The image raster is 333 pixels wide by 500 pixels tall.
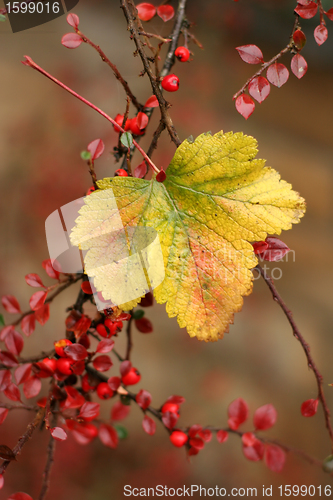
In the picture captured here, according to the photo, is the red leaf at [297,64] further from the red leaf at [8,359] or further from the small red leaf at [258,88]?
the red leaf at [8,359]

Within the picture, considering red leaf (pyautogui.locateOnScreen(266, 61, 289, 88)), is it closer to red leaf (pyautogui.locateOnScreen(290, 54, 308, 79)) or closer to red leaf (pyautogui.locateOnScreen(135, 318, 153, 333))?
red leaf (pyautogui.locateOnScreen(290, 54, 308, 79))

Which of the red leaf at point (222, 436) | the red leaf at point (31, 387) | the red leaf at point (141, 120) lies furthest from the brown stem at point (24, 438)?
the red leaf at point (141, 120)

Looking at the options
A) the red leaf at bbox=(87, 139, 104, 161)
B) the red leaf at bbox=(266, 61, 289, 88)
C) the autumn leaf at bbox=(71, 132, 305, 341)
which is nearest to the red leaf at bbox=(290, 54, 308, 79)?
the red leaf at bbox=(266, 61, 289, 88)

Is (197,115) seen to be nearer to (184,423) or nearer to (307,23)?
(307,23)

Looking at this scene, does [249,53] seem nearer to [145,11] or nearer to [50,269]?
[145,11]

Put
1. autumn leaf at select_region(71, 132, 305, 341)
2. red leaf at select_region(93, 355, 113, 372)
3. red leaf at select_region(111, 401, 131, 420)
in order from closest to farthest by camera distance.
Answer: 1. autumn leaf at select_region(71, 132, 305, 341)
2. red leaf at select_region(93, 355, 113, 372)
3. red leaf at select_region(111, 401, 131, 420)

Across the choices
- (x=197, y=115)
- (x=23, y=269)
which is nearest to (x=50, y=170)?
(x=23, y=269)
